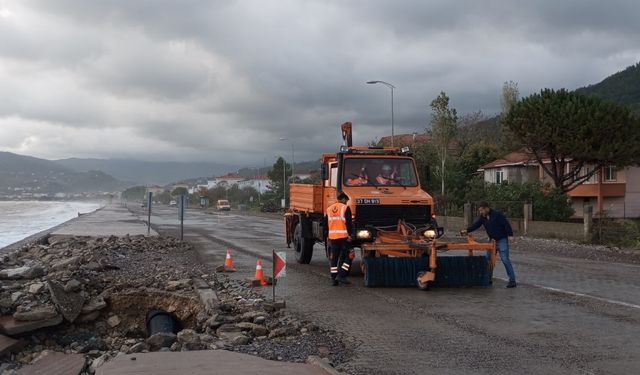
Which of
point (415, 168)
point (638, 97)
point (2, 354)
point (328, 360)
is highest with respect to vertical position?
point (638, 97)

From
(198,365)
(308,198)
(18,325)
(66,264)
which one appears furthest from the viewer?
A: (308,198)

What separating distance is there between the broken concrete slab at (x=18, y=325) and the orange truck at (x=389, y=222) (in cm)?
567

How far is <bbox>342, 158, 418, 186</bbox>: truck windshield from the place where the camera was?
45.6 feet

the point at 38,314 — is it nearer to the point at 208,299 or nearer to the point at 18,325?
the point at 18,325

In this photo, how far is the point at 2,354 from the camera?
349 inches

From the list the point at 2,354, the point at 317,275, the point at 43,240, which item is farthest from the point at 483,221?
the point at 43,240

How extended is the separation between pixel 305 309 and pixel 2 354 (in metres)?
4.47

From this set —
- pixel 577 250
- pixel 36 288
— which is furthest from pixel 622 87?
pixel 36 288

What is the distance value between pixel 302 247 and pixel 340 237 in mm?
4441

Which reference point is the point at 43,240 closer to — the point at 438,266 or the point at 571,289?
the point at 438,266

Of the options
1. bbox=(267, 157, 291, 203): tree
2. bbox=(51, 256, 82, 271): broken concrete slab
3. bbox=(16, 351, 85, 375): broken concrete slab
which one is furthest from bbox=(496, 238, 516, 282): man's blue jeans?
bbox=(267, 157, 291, 203): tree

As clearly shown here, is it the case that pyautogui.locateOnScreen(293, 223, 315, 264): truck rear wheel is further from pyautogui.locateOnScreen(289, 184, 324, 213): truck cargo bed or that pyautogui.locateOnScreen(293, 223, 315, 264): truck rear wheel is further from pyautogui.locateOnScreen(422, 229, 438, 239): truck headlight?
pyautogui.locateOnScreen(422, 229, 438, 239): truck headlight

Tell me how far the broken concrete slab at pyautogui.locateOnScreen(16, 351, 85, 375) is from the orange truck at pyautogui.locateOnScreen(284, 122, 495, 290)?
5.66 m

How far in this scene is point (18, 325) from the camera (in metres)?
9.56
